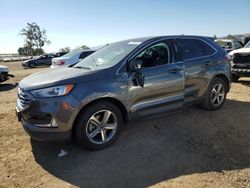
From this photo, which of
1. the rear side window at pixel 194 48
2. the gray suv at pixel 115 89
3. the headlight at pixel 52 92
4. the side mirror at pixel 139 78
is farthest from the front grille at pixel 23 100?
the rear side window at pixel 194 48

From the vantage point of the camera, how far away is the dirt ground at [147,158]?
12.2 ft

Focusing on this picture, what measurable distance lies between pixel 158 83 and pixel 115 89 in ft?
3.01

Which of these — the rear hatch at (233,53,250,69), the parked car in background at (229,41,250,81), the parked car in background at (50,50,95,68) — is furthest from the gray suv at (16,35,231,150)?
the parked car in background at (50,50,95,68)

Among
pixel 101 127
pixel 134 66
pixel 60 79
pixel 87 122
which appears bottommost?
pixel 101 127

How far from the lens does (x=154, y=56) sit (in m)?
5.30

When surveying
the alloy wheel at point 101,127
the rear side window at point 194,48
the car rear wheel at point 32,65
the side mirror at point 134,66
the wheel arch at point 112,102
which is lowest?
the car rear wheel at point 32,65

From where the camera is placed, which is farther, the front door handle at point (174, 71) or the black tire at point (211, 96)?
the black tire at point (211, 96)

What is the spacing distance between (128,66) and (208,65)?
2.17m

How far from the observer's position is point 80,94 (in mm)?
4207

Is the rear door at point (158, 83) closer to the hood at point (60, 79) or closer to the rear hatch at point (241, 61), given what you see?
the hood at point (60, 79)

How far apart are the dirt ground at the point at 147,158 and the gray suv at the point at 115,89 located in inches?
14.8

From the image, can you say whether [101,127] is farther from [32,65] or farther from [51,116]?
[32,65]

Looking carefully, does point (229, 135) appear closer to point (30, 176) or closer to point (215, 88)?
point (215, 88)

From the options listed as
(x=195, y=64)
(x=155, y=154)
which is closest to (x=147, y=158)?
(x=155, y=154)
